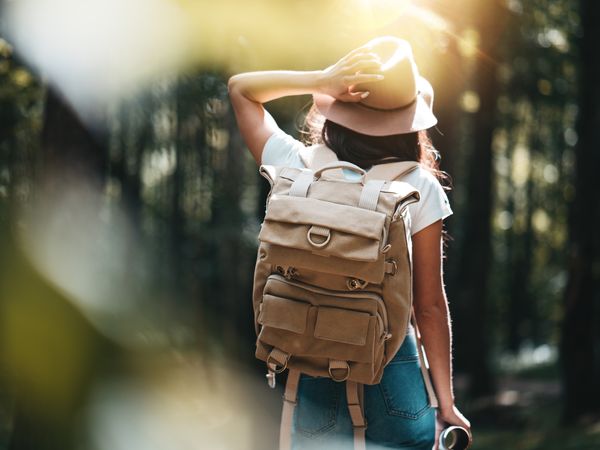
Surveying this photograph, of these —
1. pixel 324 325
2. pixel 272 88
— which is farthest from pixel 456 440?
pixel 272 88

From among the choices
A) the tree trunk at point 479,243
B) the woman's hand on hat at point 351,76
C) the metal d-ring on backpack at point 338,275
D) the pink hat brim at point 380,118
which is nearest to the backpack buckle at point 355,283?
the metal d-ring on backpack at point 338,275

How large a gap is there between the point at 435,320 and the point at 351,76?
3.01ft

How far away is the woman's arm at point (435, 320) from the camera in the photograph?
289 cm

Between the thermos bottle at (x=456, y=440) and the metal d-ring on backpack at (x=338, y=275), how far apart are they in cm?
32

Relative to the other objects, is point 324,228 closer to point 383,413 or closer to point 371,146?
point 371,146

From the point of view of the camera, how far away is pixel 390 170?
9.44ft

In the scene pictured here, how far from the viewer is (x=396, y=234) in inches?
107

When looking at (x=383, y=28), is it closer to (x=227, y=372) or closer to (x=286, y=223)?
(x=286, y=223)

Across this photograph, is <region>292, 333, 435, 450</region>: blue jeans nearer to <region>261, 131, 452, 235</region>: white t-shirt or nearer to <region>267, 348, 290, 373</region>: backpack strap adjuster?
<region>267, 348, 290, 373</region>: backpack strap adjuster

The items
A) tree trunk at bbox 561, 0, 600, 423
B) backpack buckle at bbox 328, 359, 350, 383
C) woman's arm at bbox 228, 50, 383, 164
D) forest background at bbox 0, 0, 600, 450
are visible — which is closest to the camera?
backpack buckle at bbox 328, 359, 350, 383

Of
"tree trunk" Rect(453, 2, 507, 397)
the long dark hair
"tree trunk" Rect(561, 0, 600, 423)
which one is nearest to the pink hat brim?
the long dark hair

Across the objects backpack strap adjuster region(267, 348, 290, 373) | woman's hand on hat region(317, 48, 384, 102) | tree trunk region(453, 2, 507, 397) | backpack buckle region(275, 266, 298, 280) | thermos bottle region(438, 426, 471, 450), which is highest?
woman's hand on hat region(317, 48, 384, 102)

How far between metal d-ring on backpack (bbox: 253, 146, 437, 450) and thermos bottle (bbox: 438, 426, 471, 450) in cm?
32

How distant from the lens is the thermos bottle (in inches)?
116
